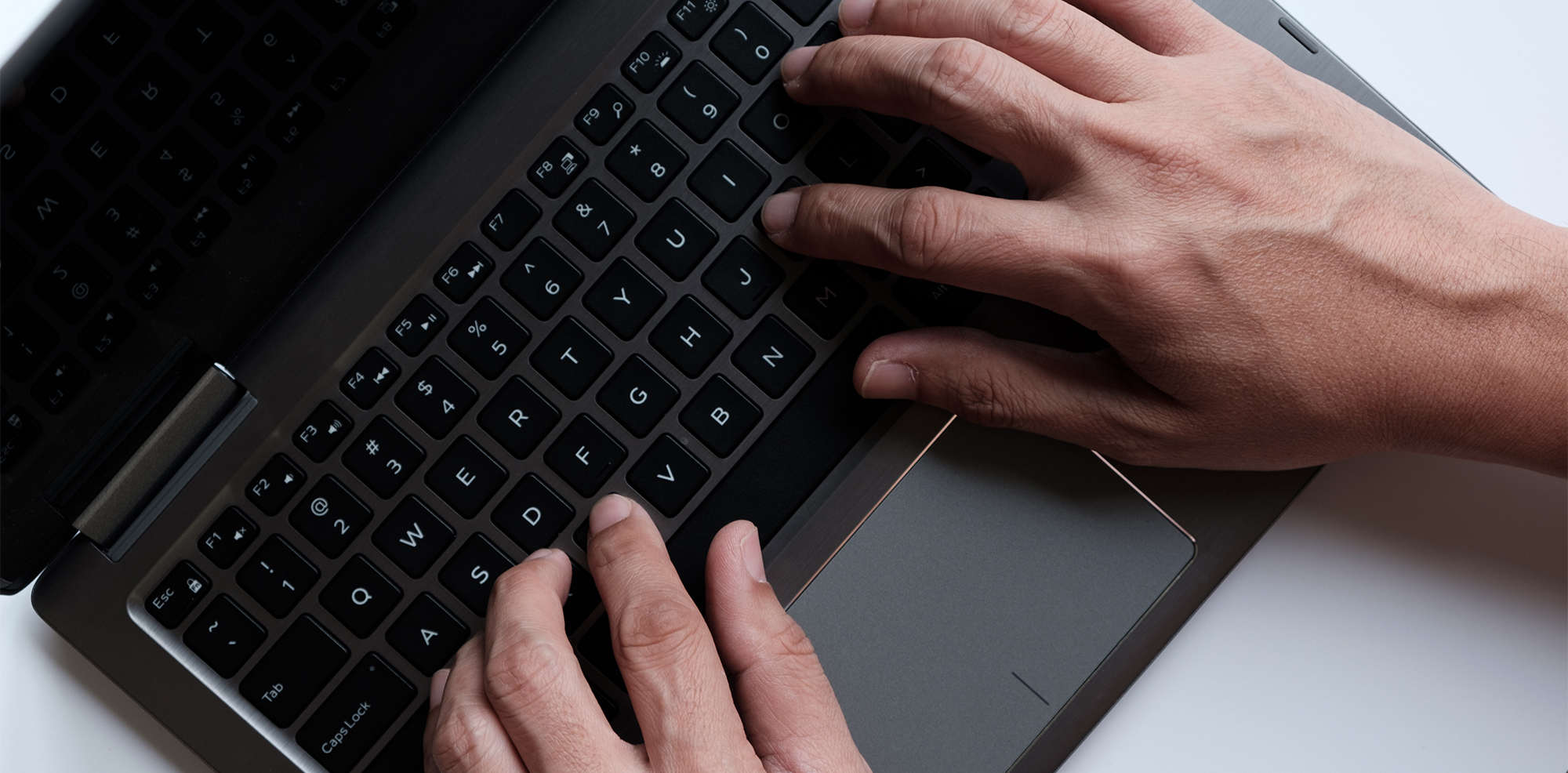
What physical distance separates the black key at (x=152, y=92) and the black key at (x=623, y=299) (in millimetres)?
249

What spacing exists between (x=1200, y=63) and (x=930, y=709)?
486 mm

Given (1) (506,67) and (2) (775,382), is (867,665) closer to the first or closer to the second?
(2) (775,382)

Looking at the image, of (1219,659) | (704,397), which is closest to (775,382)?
(704,397)

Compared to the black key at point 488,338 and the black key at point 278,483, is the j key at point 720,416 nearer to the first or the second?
the black key at point 488,338

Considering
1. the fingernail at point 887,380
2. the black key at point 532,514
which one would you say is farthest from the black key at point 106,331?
the fingernail at point 887,380

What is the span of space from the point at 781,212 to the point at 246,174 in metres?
0.32

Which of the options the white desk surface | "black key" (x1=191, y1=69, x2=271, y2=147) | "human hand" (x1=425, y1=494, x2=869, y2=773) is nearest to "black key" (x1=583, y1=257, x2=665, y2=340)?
"human hand" (x1=425, y1=494, x2=869, y2=773)

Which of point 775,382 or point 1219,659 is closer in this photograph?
point 775,382

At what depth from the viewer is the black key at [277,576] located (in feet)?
1.85

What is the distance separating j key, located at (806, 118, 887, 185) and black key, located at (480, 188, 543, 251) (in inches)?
7.4

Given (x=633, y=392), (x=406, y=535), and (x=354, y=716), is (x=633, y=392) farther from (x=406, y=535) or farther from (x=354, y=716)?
(x=354, y=716)

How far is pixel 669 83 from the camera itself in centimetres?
58

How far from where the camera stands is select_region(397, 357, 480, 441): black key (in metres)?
0.57

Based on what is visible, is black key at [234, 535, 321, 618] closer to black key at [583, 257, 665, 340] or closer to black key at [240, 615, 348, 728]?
black key at [240, 615, 348, 728]
